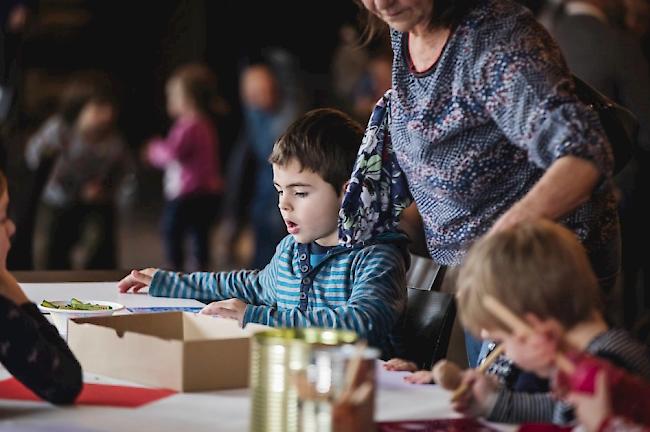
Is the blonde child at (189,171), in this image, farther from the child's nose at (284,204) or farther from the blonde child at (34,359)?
the blonde child at (34,359)

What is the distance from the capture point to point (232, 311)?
2.28 m

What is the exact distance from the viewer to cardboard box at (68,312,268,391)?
1.81 metres

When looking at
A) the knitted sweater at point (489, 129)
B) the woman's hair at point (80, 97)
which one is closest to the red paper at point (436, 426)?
the knitted sweater at point (489, 129)

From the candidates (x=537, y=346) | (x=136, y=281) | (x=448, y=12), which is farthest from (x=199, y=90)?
(x=537, y=346)

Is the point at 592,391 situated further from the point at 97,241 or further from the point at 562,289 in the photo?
the point at 97,241

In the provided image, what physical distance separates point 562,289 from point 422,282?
126 centimetres

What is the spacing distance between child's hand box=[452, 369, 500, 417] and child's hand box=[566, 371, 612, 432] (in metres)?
0.26

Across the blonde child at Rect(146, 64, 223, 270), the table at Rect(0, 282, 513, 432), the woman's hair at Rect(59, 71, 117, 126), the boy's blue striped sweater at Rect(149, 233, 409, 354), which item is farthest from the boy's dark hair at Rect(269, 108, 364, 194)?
the woman's hair at Rect(59, 71, 117, 126)

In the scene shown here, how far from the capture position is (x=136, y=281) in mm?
2832

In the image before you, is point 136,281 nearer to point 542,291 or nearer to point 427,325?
point 427,325

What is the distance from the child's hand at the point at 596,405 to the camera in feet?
4.53

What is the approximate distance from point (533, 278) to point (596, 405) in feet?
0.65

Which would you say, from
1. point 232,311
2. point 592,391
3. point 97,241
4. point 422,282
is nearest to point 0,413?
point 232,311

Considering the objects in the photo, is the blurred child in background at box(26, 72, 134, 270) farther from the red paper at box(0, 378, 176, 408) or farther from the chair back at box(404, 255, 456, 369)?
the red paper at box(0, 378, 176, 408)
